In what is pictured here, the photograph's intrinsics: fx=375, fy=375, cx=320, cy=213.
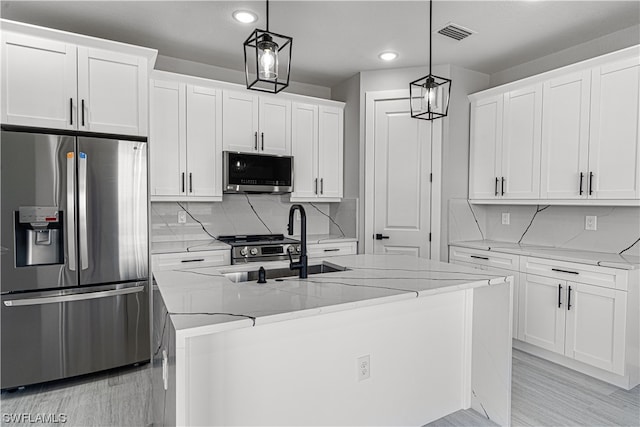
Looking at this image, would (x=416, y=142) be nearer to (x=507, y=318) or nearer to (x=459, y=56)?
(x=459, y=56)

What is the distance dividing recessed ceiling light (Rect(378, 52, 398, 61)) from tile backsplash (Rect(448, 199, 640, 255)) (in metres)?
1.55

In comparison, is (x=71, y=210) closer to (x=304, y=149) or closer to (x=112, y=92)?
(x=112, y=92)

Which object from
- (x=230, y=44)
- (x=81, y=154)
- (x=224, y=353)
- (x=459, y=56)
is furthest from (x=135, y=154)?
(x=459, y=56)

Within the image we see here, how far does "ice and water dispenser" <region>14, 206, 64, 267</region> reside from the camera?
8.15 ft

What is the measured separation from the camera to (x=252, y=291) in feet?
5.53

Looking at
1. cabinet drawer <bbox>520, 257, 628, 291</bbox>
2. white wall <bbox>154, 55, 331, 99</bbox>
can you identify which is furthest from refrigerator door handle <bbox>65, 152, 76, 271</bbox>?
cabinet drawer <bbox>520, 257, 628, 291</bbox>

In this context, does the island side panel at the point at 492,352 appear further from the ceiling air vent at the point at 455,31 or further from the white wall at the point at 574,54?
the white wall at the point at 574,54

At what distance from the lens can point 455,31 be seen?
10.1 feet

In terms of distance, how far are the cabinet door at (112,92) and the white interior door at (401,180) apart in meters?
2.30

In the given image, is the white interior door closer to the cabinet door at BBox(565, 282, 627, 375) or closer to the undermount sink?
the cabinet door at BBox(565, 282, 627, 375)

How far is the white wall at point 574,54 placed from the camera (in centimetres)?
301

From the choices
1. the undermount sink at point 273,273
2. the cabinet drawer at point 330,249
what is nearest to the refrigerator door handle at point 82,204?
the undermount sink at point 273,273

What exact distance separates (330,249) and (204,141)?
5.44ft

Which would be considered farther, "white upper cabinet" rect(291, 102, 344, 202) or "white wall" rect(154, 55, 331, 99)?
"white upper cabinet" rect(291, 102, 344, 202)
